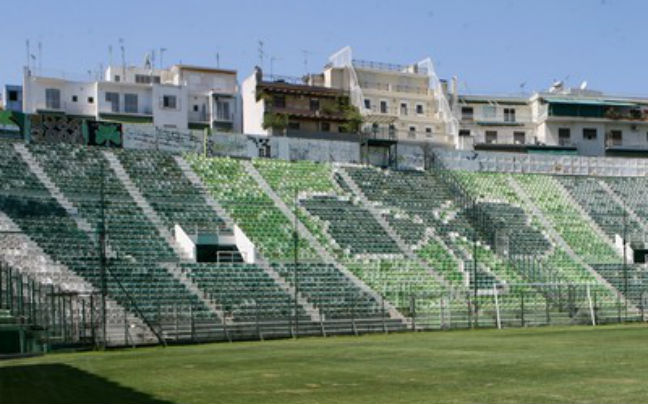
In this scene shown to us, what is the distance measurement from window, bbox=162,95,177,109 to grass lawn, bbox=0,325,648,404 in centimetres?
5161

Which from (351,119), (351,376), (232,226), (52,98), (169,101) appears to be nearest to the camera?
(351,376)

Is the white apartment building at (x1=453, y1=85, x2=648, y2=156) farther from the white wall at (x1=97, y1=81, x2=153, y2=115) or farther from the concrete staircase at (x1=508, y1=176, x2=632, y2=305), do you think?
the white wall at (x1=97, y1=81, x2=153, y2=115)

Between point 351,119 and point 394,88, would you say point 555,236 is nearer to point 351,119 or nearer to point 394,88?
point 351,119

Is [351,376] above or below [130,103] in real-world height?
below

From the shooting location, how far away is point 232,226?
1925 inches

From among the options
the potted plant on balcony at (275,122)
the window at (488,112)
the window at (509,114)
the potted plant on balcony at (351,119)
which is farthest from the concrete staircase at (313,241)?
the window at (509,114)

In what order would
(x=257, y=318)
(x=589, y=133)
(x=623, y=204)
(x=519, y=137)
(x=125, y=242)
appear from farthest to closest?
1. (x=589, y=133)
2. (x=519, y=137)
3. (x=623, y=204)
4. (x=125, y=242)
5. (x=257, y=318)

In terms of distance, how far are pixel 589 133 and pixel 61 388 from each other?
74.4 metres

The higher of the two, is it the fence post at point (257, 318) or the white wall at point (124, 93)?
the white wall at point (124, 93)

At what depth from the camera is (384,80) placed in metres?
83.8

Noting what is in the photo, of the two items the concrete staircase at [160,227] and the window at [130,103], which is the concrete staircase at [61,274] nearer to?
the concrete staircase at [160,227]

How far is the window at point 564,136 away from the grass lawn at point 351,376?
58161 millimetres

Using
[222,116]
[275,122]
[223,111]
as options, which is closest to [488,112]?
[275,122]

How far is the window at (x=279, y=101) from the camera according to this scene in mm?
78512
